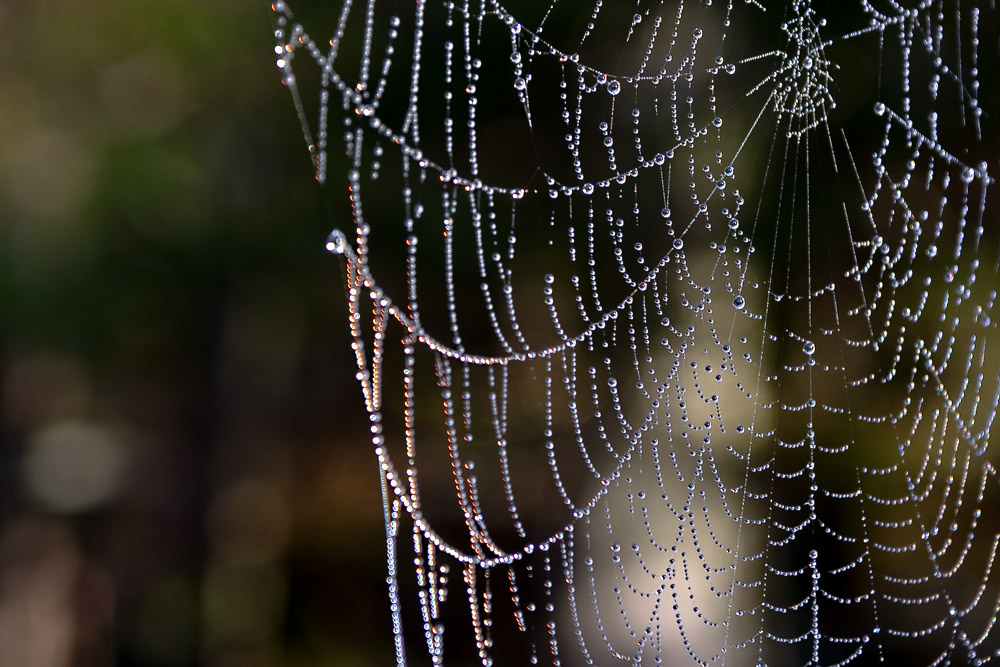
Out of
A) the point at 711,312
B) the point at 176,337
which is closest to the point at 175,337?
the point at 176,337

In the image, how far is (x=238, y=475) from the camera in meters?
3.71

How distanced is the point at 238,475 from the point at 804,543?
93.4 inches

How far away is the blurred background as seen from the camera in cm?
356

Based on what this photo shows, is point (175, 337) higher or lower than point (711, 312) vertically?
lower

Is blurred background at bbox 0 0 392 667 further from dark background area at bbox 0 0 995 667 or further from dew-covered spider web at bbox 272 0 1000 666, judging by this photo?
dew-covered spider web at bbox 272 0 1000 666

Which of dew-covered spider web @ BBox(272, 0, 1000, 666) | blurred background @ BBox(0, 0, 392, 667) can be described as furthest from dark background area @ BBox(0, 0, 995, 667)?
dew-covered spider web @ BBox(272, 0, 1000, 666)

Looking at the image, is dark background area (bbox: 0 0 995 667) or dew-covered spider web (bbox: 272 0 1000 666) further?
dark background area (bbox: 0 0 995 667)

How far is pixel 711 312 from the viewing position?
2363mm

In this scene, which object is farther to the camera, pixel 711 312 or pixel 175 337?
pixel 175 337

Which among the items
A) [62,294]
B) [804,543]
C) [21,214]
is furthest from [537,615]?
[21,214]

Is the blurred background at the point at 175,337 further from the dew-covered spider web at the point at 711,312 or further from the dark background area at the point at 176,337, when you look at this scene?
the dew-covered spider web at the point at 711,312

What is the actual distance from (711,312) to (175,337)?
261 cm

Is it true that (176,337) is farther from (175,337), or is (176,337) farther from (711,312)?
(711,312)

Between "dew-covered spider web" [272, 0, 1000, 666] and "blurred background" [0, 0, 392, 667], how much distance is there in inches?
14.1
